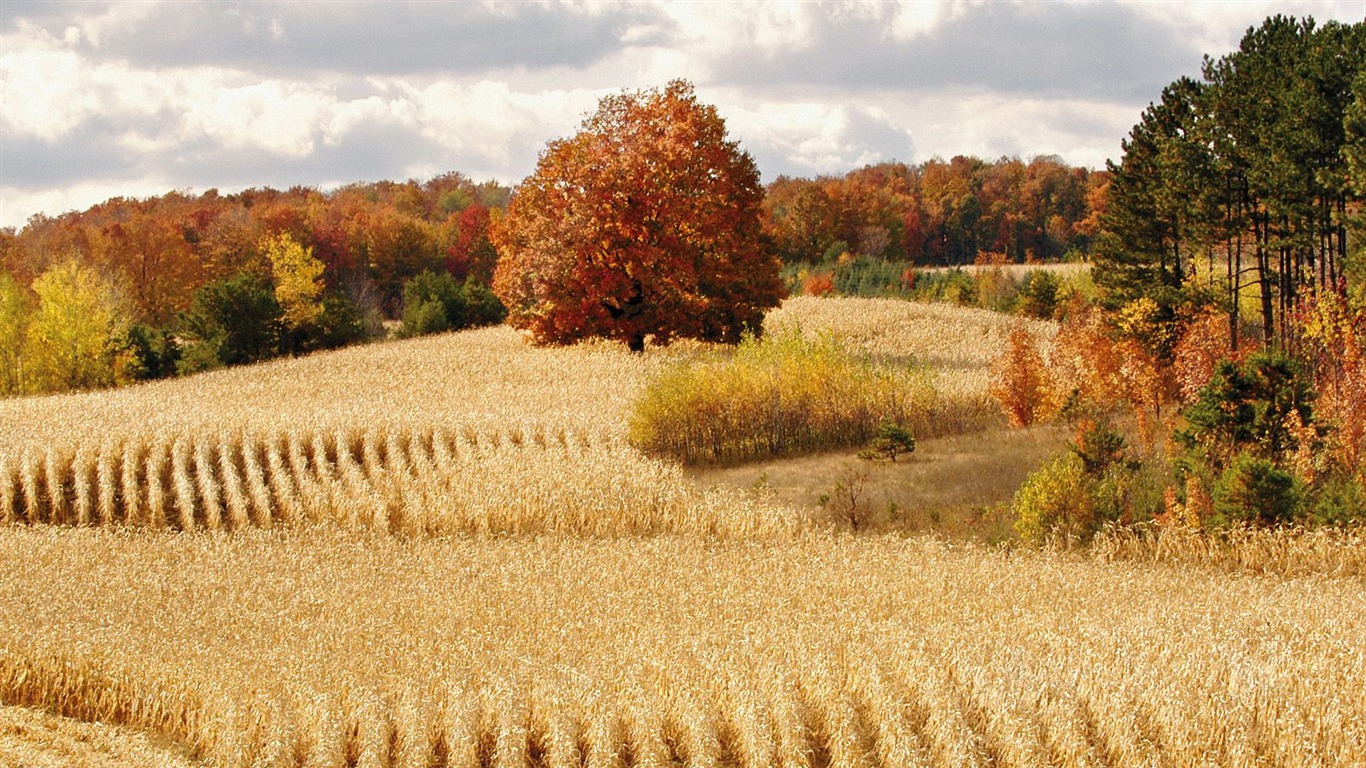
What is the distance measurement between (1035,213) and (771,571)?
282ft

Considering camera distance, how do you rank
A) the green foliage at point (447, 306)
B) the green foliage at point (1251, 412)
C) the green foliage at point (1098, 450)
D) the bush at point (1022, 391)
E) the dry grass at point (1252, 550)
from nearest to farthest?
the dry grass at point (1252, 550) < the green foliage at point (1251, 412) < the green foliage at point (1098, 450) < the bush at point (1022, 391) < the green foliage at point (447, 306)

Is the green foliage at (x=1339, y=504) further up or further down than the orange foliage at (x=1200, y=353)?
further down

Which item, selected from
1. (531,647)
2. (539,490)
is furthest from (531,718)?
(539,490)

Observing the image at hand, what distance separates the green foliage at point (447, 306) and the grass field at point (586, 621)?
1160 inches

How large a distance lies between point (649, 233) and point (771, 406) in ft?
43.2

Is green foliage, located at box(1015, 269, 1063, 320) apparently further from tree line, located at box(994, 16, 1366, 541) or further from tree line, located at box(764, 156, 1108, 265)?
tree line, located at box(764, 156, 1108, 265)

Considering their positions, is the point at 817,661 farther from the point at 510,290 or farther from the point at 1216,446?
the point at 510,290

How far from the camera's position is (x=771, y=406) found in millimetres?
25422

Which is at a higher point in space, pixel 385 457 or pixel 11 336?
pixel 11 336

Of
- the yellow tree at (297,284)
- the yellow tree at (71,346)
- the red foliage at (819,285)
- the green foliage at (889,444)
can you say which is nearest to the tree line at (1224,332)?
the green foliage at (889,444)

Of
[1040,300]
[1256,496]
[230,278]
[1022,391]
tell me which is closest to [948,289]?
[1040,300]

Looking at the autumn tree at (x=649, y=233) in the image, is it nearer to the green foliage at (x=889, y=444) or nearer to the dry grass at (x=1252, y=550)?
the green foliage at (x=889, y=444)

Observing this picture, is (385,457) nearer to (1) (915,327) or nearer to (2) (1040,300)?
(1) (915,327)

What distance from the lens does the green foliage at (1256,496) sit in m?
17.0
